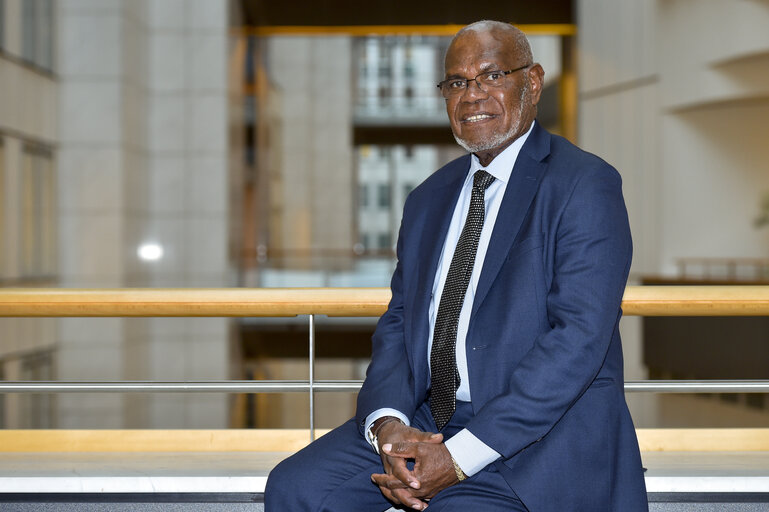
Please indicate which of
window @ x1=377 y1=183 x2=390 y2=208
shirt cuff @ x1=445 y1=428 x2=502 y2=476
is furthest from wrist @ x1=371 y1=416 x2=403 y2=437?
window @ x1=377 y1=183 x2=390 y2=208

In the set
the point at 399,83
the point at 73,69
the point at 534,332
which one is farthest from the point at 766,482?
the point at 399,83

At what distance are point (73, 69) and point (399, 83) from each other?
29.3 ft

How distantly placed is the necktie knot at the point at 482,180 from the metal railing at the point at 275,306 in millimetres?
733

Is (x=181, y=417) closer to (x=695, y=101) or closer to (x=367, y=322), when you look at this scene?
(x=367, y=322)

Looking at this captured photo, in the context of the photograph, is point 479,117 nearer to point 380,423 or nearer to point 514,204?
point 514,204

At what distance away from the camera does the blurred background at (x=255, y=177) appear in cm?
1393

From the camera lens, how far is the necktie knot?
92.9 inches

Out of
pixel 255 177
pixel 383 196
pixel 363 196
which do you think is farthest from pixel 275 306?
pixel 363 196

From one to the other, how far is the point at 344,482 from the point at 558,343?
25.6 inches

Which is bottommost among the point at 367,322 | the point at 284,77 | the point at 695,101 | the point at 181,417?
the point at 181,417

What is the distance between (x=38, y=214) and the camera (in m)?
14.8

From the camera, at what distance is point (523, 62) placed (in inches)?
91.3

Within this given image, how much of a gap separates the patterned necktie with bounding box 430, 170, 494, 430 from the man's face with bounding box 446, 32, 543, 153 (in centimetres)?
21

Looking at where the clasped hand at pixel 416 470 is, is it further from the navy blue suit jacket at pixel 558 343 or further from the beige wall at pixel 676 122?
the beige wall at pixel 676 122
